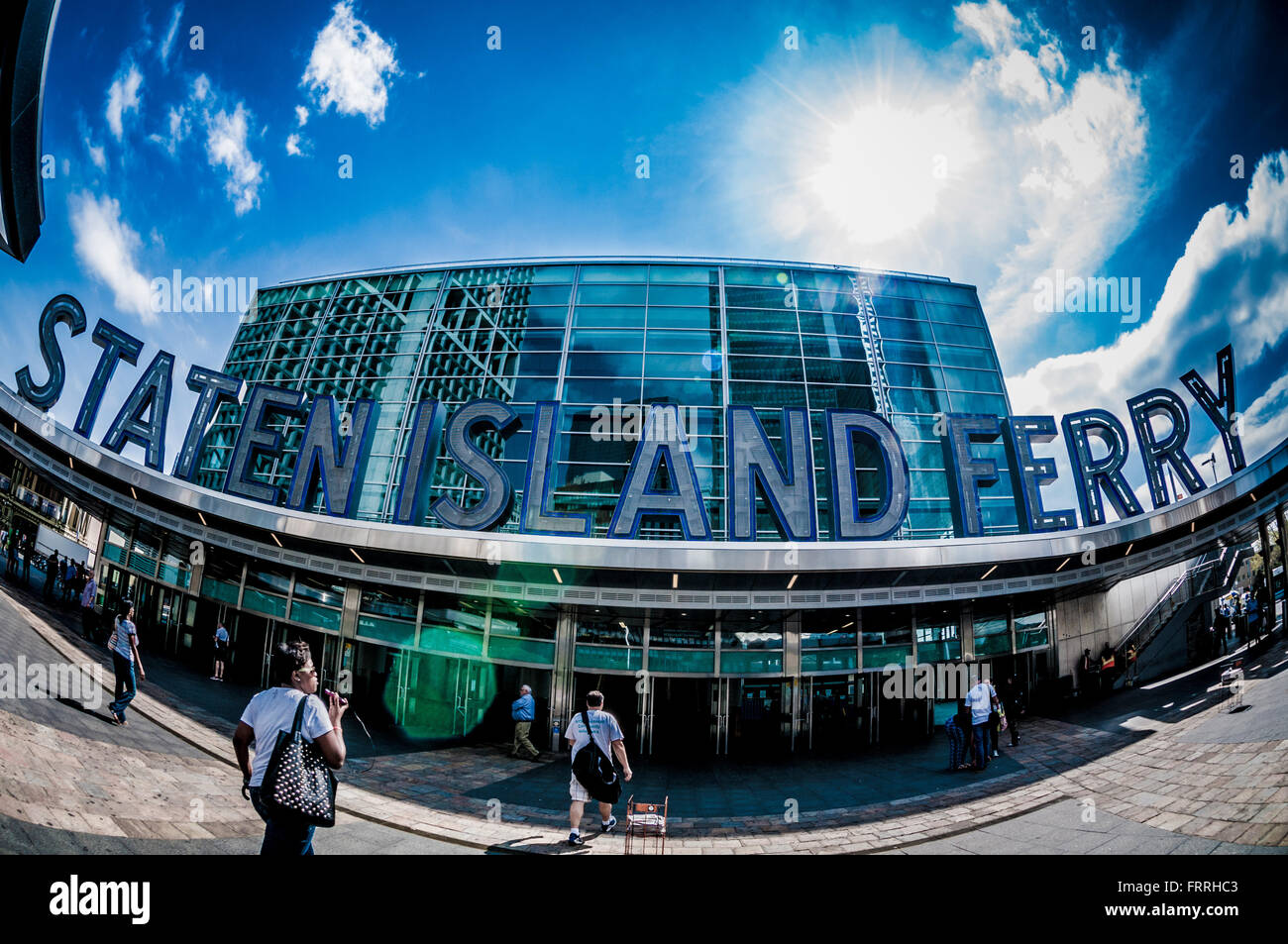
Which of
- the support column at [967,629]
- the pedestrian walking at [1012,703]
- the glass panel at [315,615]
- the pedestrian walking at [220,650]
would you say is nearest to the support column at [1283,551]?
the pedestrian walking at [1012,703]

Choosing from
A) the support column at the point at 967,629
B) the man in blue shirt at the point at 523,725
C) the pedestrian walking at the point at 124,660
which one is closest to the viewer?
the pedestrian walking at the point at 124,660

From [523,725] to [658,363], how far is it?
10.3m

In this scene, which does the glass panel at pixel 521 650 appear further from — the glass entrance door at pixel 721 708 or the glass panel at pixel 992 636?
the glass panel at pixel 992 636

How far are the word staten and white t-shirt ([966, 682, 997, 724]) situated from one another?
8.45ft

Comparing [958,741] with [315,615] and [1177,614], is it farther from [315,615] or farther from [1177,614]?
[315,615]

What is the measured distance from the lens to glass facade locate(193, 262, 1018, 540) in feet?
39.5

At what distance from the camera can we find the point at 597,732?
3947 millimetres

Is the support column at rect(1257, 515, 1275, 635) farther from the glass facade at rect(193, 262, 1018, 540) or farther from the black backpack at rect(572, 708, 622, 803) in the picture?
the glass facade at rect(193, 262, 1018, 540)

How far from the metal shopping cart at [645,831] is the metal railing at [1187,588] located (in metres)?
5.31

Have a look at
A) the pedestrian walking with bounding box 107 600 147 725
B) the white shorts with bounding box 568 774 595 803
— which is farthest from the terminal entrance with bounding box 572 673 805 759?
the pedestrian walking with bounding box 107 600 147 725

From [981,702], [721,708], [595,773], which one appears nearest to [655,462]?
[721,708]

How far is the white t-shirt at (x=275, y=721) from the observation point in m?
2.55

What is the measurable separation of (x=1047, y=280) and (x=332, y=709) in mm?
7330
